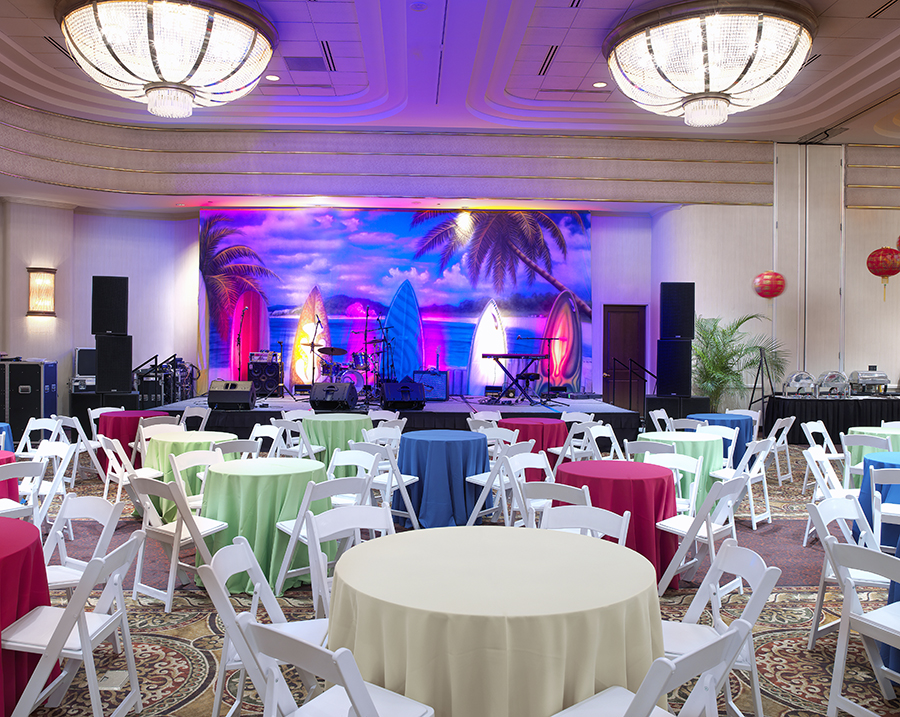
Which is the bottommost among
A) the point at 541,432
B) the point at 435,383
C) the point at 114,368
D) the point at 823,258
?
the point at 541,432

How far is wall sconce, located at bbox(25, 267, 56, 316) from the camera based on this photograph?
11.8m

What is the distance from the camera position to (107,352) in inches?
403

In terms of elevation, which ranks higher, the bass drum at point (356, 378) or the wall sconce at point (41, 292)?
→ the wall sconce at point (41, 292)

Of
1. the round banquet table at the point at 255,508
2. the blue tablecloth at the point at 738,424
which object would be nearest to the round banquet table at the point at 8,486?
the round banquet table at the point at 255,508

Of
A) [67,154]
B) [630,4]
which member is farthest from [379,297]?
[630,4]

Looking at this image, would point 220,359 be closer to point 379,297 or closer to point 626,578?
point 379,297

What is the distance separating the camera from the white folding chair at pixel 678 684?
63.2 inches

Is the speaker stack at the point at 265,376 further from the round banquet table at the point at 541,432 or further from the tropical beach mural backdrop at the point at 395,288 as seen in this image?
the round banquet table at the point at 541,432

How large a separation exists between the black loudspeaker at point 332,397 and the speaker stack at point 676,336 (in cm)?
494

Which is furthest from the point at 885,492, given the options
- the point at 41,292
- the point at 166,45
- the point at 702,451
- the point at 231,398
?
the point at 41,292

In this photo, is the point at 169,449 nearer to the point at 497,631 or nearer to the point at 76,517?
the point at 76,517

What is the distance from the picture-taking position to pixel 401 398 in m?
10.2

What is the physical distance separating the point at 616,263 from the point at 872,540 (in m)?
10.2

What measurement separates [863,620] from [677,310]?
8.45m
